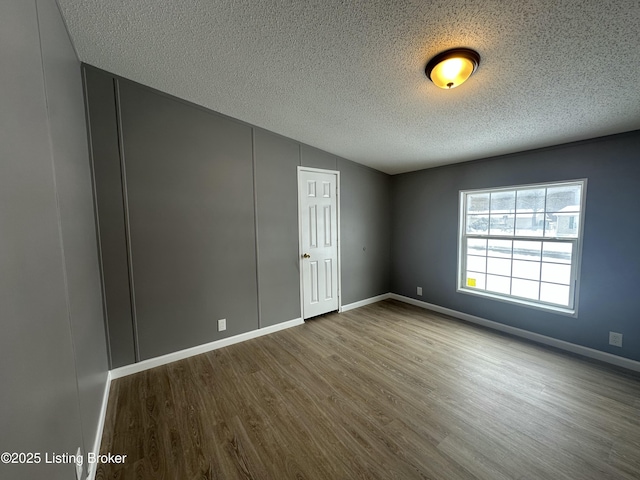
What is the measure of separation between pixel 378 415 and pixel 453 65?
2463 millimetres

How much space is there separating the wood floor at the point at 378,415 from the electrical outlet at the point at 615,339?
0.27 meters

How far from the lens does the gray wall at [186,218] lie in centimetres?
221

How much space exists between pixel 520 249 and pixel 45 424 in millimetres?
4097

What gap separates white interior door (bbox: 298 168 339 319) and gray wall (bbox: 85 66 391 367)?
15 centimetres

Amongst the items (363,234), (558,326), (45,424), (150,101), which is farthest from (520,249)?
(150,101)

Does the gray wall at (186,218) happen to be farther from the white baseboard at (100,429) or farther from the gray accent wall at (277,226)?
the white baseboard at (100,429)

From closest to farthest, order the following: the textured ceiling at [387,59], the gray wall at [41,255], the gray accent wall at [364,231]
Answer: the gray wall at [41,255] → the textured ceiling at [387,59] → the gray accent wall at [364,231]

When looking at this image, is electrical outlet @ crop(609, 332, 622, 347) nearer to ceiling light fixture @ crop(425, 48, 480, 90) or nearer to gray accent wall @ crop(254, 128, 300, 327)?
ceiling light fixture @ crop(425, 48, 480, 90)

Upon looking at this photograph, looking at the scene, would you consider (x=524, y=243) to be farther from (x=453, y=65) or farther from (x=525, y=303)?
(x=453, y=65)

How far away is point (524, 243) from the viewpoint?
2.96m

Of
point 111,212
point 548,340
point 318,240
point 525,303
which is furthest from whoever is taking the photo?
point 318,240

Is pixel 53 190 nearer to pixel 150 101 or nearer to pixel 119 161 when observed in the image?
pixel 119 161

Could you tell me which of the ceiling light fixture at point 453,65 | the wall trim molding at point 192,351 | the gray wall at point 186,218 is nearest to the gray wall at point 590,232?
the ceiling light fixture at point 453,65

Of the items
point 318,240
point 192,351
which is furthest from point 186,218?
point 318,240
